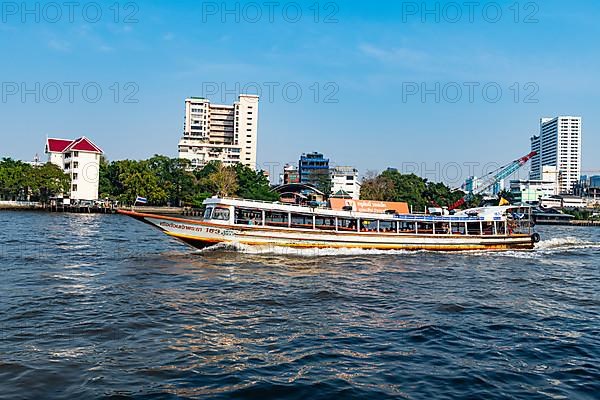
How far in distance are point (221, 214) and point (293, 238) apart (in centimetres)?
385

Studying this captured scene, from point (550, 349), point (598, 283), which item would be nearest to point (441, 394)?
point (550, 349)

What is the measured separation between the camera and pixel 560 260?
88.2 feet

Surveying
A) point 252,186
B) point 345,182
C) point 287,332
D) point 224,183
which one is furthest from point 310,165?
point 287,332

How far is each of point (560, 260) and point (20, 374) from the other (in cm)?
2716

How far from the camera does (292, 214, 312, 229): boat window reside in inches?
982

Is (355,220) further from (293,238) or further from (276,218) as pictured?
(276,218)

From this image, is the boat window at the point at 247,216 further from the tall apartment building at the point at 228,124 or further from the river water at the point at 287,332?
the tall apartment building at the point at 228,124

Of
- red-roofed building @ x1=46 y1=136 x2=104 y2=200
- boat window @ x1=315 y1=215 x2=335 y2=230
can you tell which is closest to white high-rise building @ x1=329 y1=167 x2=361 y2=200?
red-roofed building @ x1=46 y1=136 x2=104 y2=200

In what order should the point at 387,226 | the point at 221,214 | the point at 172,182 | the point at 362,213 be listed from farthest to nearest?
the point at 172,182, the point at 387,226, the point at 362,213, the point at 221,214

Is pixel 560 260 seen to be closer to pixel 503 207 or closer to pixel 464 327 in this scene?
A: pixel 503 207

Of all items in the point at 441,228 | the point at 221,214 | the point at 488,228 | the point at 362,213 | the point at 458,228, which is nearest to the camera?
the point at 221,214

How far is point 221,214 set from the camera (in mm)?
23906

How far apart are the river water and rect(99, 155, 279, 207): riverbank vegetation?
193 feet

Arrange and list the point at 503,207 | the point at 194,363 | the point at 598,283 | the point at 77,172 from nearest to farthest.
Result: the point at 194,363 < the point at 598,283 < the point at 503,207 < the point at 77,172
